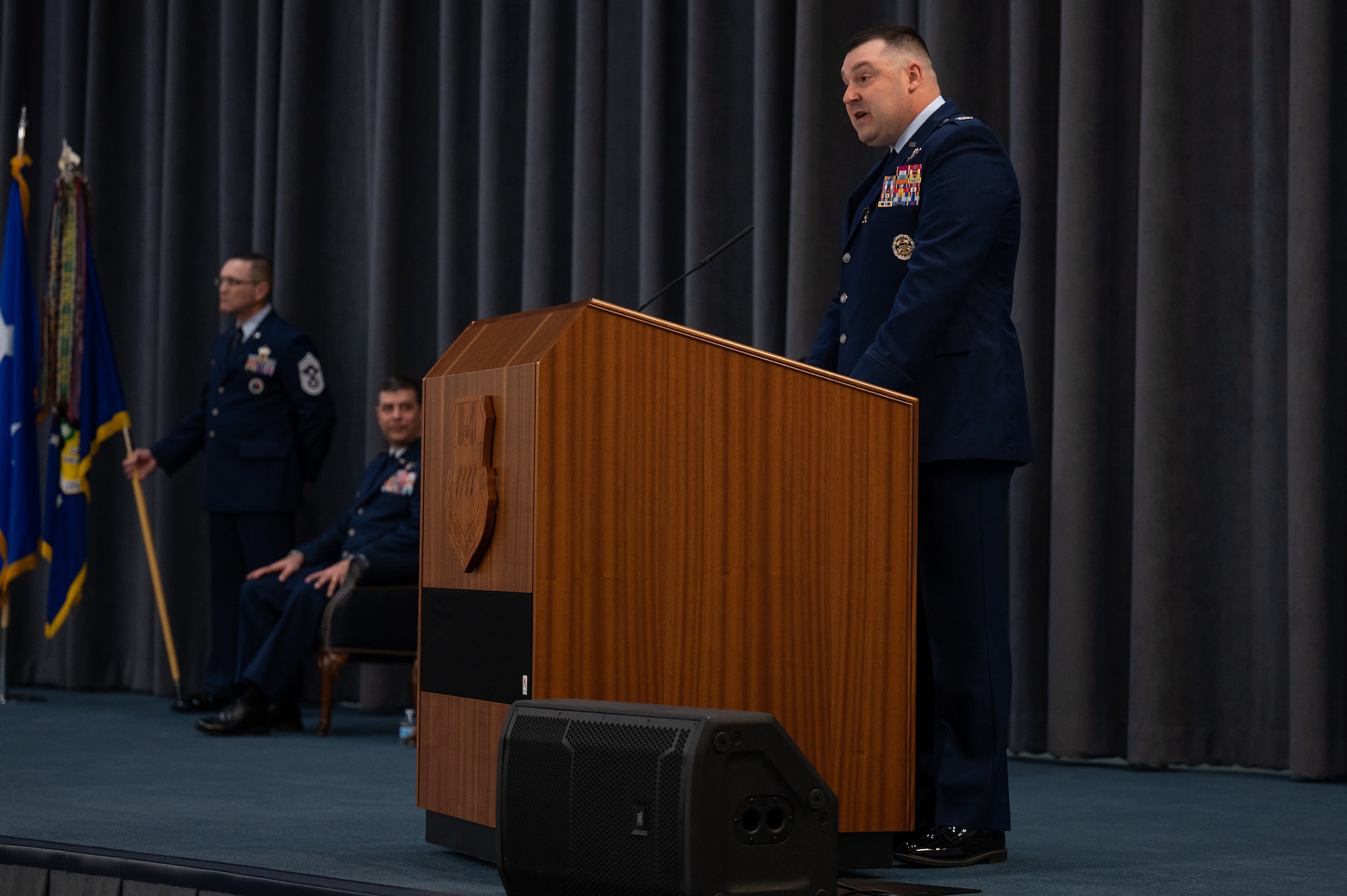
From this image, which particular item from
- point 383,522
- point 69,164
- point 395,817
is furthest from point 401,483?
point 395,817

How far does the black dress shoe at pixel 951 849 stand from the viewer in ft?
7.41

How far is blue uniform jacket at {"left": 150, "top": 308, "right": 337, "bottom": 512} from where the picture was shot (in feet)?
16.5

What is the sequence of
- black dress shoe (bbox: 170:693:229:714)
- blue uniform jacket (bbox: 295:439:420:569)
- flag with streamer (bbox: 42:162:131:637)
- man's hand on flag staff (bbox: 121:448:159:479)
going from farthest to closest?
flag with streamer (bbox: 42:162:131:637), man's hand on flag staff (bbox: 121:448:159:479), black dress shoe (bbox: 170:693:229:714), blue uniform jacket (bbox: 295:439:420:569)

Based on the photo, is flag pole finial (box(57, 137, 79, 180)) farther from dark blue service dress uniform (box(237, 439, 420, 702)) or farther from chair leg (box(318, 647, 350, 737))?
chair leg (box(318, 647, 350, 737))

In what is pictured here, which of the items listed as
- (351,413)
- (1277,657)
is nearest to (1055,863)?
(1277,657)

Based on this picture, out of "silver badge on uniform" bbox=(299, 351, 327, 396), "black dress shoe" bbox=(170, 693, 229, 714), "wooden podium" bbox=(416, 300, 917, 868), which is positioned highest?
"silver badge on uniform" bbox=(299, 351, 327, 396)

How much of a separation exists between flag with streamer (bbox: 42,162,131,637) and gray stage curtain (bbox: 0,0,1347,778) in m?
0.38

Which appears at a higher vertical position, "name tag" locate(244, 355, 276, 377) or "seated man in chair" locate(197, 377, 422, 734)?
"name tag" locate(244, 355, 276, 377)

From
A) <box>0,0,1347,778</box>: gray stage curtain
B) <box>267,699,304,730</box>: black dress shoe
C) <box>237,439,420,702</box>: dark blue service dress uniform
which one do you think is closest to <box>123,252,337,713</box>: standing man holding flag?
<box>0,0,1347,778</box>: gray stage curtain

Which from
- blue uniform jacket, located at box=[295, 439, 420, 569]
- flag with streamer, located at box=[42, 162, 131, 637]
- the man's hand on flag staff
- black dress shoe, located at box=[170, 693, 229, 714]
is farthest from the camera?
flag with streamer, located at box=[42, 162, 131, 637]

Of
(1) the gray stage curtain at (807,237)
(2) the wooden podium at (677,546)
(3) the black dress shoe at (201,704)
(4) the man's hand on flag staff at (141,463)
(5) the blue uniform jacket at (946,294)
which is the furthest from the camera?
(4) the man's hand on flag staff at (141,463)

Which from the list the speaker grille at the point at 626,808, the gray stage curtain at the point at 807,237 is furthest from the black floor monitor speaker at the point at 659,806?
the gray stage curtain at the point at 807,237

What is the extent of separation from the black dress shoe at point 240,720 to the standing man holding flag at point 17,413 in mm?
1204

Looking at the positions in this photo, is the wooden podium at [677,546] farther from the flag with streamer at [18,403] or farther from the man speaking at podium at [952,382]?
the flag with streamer at [18,403]
